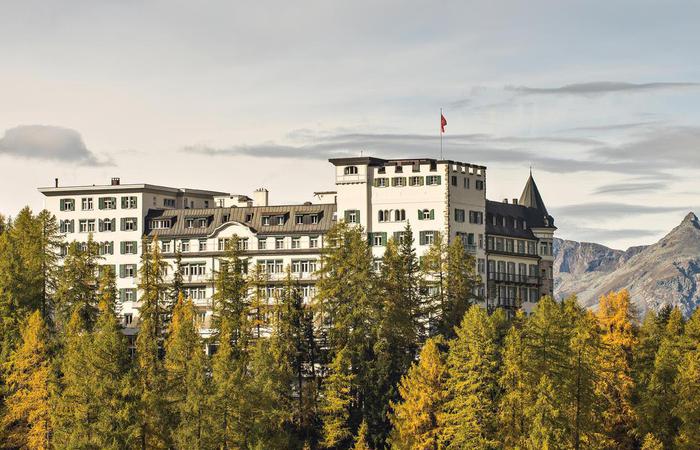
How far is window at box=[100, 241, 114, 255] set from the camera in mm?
144750

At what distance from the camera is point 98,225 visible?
145875 mm

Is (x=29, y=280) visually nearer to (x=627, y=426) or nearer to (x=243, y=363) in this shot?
(x=243, y=363)

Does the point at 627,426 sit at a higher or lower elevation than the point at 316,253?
lower

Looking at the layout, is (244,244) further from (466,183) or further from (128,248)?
(466,183)

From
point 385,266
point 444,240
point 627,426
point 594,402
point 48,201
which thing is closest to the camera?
point 594,402

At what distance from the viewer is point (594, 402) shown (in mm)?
98750

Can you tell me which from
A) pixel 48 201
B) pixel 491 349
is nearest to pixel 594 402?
pixel 491 349

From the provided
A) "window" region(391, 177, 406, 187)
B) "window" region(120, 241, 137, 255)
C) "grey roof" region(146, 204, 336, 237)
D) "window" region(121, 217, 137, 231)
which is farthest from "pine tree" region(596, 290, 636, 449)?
"window" region(121, 217, 137, 231)

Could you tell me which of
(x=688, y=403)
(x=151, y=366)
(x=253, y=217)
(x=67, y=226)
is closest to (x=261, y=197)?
(x=253, y=217)

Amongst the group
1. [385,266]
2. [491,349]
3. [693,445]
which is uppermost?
[385,266]

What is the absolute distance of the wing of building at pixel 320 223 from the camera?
13288cm

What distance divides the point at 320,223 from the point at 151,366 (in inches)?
1316

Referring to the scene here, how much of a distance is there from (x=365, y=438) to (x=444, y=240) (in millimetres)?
27983

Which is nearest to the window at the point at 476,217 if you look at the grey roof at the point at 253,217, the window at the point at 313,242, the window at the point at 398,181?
the window at the point at 398,181
